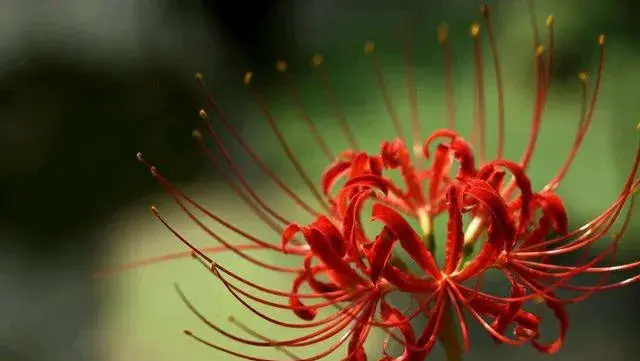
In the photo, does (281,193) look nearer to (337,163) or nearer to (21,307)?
(21,307)

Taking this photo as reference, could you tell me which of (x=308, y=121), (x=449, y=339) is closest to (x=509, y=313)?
(x=449, y=339)

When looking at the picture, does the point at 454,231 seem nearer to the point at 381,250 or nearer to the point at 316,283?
the point at 381,250

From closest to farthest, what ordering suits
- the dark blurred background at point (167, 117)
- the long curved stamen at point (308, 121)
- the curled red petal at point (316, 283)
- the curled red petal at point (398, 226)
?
the curled red petal at point (398, 226), the curled red petal at point (316, 283), the long curved stamen at point (308, 121), the dark blurred background at point (167, 117)

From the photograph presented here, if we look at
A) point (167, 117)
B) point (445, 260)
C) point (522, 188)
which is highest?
point (167, 117)

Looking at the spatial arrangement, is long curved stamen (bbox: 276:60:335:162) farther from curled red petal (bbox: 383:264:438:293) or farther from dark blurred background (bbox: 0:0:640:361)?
curled red petal (bbox: 383:264:438:293)

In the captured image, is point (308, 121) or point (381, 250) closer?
point (381, 250)

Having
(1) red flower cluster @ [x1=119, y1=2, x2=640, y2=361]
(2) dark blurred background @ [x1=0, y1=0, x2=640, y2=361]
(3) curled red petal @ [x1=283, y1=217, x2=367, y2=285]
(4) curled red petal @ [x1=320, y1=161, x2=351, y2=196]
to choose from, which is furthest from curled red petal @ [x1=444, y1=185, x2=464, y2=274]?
(2) dark blurred background @ [x1=0, y1=0, x2=640, y2=361]

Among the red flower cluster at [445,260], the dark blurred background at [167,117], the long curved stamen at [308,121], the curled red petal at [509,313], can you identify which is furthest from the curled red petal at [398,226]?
the dark blurred background at [167,117]

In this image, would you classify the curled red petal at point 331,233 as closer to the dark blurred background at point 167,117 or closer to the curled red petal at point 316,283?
the curled red petal at point 316,283

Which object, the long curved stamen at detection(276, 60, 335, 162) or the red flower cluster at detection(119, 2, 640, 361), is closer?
the red flower cluster at detection(119, 2, 640, 361)
